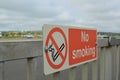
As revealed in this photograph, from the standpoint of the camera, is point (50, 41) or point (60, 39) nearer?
point (50, 41)

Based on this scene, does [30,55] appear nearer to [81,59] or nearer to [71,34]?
[71,34]

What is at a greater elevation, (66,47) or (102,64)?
(66,47)

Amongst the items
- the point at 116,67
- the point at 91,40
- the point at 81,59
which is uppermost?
the point at 91,40

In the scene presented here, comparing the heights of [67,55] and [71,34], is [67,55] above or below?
below

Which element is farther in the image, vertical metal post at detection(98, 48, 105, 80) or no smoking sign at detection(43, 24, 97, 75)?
vertical metal post at detection(98, 48, 105, 80)

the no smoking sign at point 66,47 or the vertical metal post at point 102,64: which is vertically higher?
the no smoking sign at point 66,47

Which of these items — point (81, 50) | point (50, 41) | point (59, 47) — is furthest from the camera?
point (81, 50)

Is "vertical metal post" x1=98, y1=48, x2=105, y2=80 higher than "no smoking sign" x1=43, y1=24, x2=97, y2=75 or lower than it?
lower

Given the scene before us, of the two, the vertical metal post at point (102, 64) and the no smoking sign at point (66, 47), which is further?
the vertical metal post at point (102, 64)

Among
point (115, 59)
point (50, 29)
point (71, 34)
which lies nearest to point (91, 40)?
point (71, 34)

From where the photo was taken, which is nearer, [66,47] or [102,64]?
[66,47]

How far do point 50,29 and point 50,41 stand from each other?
0.09 meters

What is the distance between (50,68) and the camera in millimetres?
1919

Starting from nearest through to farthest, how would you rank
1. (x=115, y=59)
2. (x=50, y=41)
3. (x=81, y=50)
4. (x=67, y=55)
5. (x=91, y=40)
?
(x=50, y=41)
(x=67, y=55)
(x=81, y=50)
(x=91, y=40)
(x=115, y=59)
